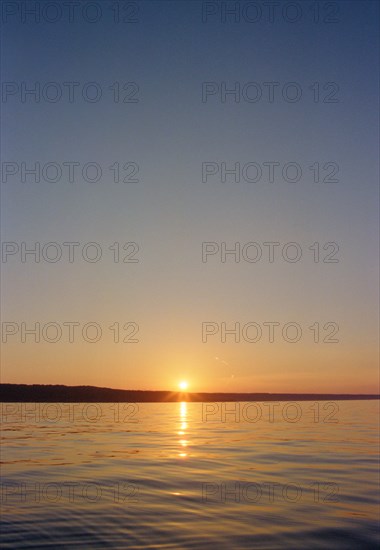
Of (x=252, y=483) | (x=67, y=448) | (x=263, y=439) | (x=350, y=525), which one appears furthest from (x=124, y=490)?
(x=263, y=439)

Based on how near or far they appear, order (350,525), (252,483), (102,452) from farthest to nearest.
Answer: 1. (102,452)
2. (252,483)
3. (350,525)

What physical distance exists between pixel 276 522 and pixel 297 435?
22.7m

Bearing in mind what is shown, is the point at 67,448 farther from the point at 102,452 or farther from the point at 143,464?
the point at 143,464

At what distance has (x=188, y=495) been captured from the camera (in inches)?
626

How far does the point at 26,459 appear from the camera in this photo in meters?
22.3

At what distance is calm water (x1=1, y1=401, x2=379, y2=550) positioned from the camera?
38.2 feet

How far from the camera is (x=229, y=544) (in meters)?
11.2

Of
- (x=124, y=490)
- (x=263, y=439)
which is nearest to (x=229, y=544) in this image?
(x=124, y=490)

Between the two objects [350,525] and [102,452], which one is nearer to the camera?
[350,525]

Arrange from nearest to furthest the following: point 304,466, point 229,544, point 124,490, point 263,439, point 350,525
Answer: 1. point 229,544
2. point 350,525
3. point 124,490
4. point 304,466
5. point 263,439

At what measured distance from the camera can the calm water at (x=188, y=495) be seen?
11648 mm

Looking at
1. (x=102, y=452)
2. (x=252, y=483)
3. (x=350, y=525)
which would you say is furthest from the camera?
(x=102, y=452)

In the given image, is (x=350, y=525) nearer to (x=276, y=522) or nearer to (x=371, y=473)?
(x=276, y=522)

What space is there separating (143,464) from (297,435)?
15.2 metres
